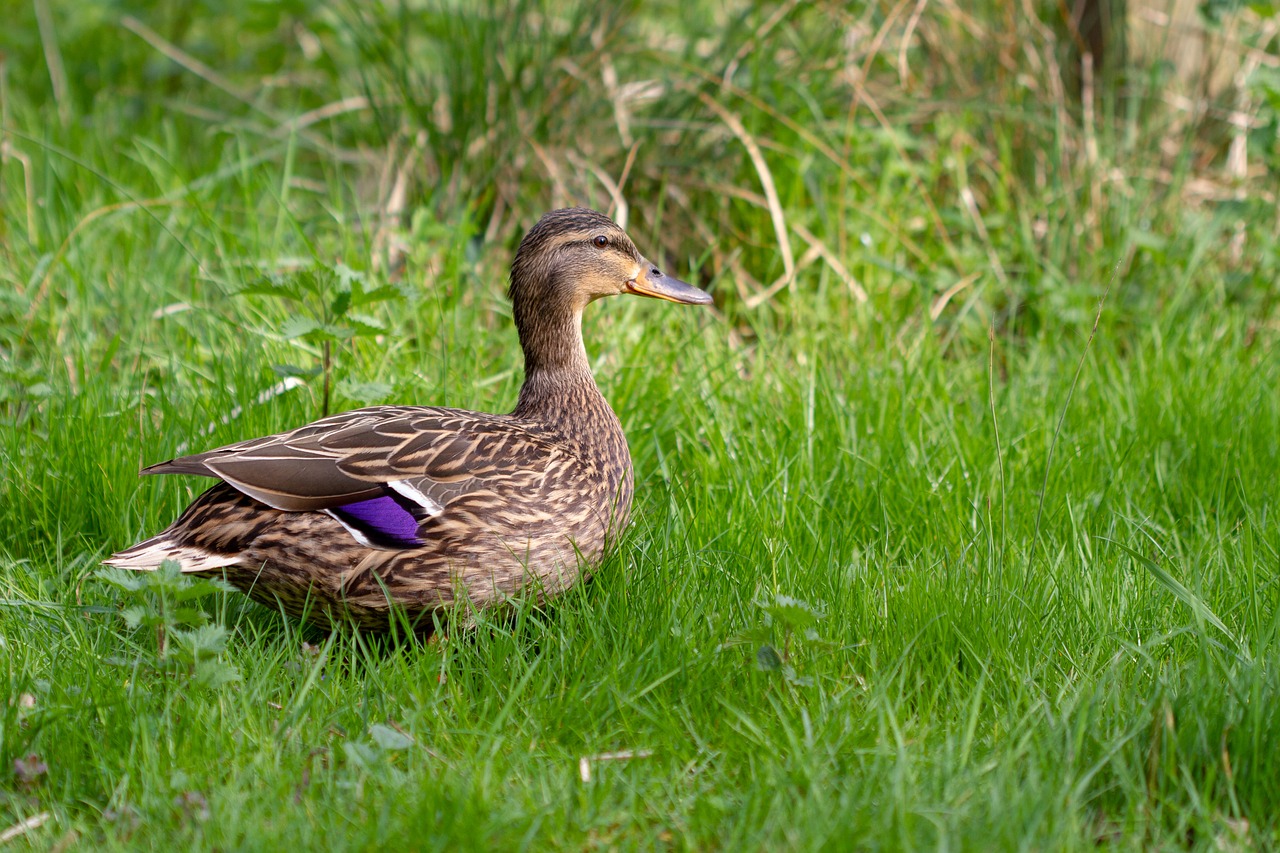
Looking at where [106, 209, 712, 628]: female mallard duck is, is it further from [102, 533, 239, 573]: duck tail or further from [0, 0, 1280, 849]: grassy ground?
[0, 0, 1280, 849]: grassy ground

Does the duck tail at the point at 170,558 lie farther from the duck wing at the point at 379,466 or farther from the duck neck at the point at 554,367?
the duck neck at the point at 554,367

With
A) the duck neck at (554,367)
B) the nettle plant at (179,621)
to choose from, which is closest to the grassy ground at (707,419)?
the nettle plant at (179,621)

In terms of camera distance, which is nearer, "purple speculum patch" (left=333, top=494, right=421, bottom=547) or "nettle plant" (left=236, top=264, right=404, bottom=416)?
"purple speculum patch" (left=333, top=494, right=421, bottom=547)

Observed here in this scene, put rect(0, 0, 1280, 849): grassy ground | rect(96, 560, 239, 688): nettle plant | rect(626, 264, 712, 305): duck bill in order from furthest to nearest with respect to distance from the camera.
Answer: rect(626, 264, 712, 305): duck bill < rect(96, 560, 239, 688): nettle plant < rect(0, 0, 1280, 849): grassy ground

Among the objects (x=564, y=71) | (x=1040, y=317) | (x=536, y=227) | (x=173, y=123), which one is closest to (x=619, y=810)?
(x=536, y=227)

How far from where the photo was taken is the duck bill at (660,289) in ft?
13.1

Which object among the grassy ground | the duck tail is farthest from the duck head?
the duck tail

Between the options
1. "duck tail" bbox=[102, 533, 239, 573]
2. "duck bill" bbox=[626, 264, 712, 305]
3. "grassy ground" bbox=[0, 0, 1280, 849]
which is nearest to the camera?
"grassy ground" bbox=[0, 0, 1280, 849]

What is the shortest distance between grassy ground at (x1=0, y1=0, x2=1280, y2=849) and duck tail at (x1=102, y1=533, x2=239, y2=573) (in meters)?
0.10

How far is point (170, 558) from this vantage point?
3211mm

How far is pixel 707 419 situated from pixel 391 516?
135 centimetres

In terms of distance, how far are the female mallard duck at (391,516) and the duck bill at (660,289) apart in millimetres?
625

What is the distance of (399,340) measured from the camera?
475 cm

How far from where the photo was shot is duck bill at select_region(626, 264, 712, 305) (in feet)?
13.1
